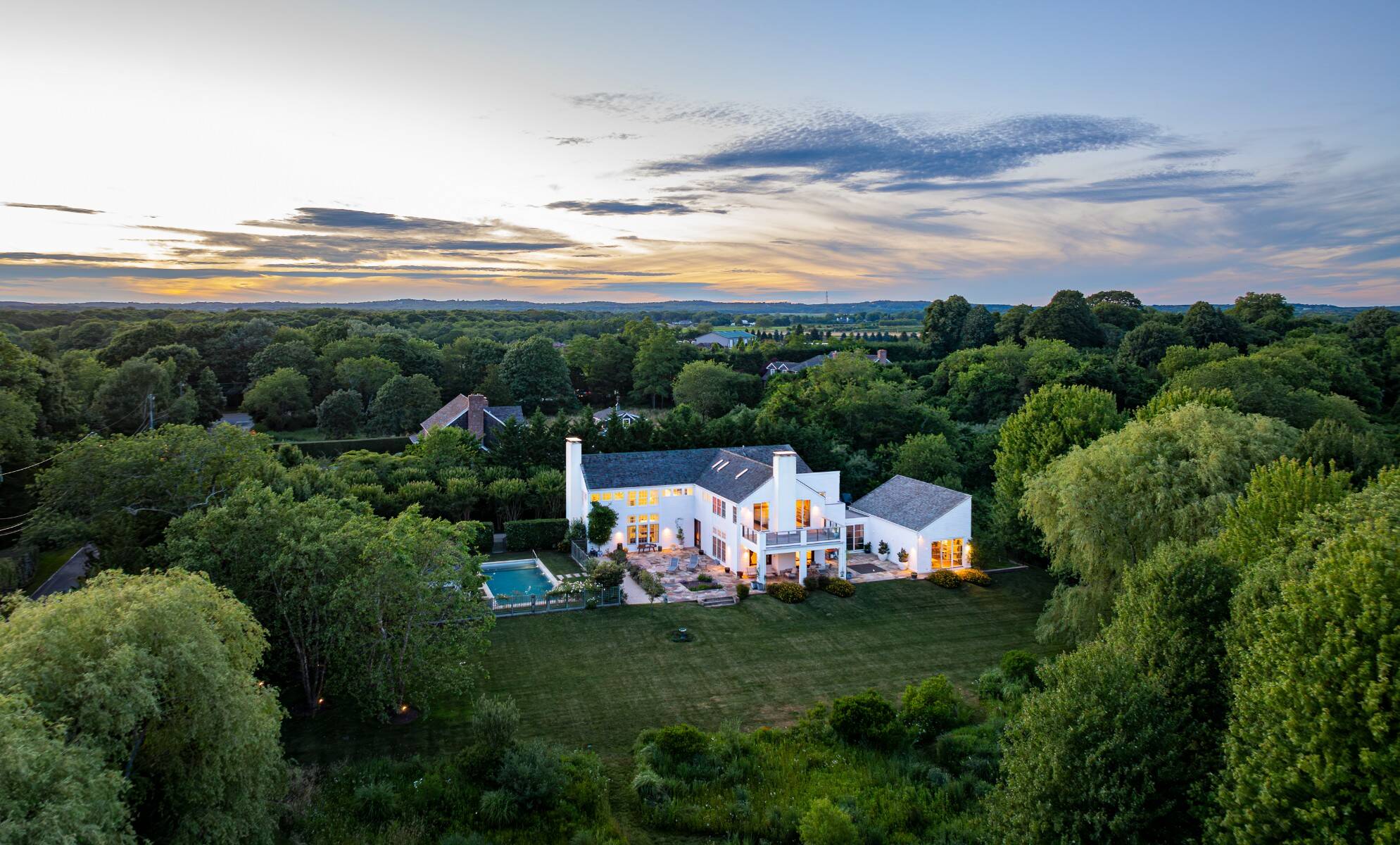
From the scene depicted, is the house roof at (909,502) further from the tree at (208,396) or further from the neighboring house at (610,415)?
the tree at (208,396)

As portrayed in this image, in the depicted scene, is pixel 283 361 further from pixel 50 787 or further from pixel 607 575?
pixel 50 787

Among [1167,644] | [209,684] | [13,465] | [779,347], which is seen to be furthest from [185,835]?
[779,347]

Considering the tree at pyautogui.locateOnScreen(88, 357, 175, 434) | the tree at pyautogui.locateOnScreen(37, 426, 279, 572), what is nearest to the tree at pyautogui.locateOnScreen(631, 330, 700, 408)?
the tree at pyautogui.locateOnScreen(88, 357, 175, 434)

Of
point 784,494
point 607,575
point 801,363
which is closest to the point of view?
point 607,575

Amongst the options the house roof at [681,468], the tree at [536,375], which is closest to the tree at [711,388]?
the tree at [536,375]

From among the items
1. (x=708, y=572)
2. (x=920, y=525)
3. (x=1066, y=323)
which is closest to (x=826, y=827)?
(x=708, y=572)
